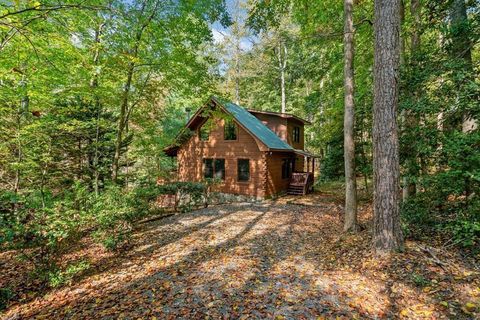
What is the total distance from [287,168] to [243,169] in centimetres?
387

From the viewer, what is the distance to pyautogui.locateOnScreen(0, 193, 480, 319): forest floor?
11.7 ft

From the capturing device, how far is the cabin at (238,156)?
14.8 meters

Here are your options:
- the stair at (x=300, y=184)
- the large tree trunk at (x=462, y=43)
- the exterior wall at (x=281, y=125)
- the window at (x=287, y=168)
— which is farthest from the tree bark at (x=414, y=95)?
the exterior wall at (x=281, y=125)

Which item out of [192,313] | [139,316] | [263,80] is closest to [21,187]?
[139,316]

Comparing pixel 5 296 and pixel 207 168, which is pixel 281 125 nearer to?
pixel 207 168

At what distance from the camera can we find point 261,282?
174 inches

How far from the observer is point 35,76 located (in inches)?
301

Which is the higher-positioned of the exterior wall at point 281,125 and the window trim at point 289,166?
the exterior wall at point 281,125

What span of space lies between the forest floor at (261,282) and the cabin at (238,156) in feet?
26.7

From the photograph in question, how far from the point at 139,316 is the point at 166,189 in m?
7.76

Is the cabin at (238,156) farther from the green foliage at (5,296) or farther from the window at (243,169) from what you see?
the green foliage at (5,296)

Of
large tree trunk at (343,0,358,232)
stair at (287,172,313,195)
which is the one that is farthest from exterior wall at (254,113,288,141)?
large tree trunk at (343,0,358,232)

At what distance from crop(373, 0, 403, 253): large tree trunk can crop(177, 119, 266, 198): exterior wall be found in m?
9.94

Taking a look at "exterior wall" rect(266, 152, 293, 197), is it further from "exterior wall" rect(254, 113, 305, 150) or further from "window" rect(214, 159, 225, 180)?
"window" rect(214, 159, 225, 180)
